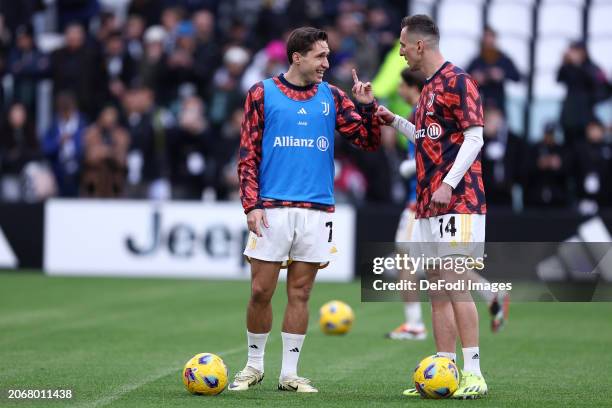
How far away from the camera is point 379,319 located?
14633 mm

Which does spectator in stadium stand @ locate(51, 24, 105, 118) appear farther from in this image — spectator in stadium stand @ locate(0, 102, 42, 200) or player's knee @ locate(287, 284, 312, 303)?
player's knee @ locate(287, 284, 312, 303)

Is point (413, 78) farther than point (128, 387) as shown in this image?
Yes

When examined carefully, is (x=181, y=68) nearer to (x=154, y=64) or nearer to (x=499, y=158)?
(x=154, y=64)

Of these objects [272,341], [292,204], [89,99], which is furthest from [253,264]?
[89,99]

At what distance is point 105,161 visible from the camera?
806 inches

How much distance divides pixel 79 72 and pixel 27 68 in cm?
110

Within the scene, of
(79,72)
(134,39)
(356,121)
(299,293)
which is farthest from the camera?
(134,39)

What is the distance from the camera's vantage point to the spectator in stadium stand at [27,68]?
73.1 feet

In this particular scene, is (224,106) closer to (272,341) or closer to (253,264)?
(272,341)

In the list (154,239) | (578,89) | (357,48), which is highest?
(357,48)

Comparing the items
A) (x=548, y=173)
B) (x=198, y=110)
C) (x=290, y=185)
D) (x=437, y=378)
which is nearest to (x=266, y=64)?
(x=198, y=110)

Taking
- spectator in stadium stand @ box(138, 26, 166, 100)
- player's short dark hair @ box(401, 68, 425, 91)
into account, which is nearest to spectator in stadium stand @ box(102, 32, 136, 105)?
spectator in stadium stand @ box(138, 26, 166, 100)

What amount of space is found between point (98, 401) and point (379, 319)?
6978 millimetres

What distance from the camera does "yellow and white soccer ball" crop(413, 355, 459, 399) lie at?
8.20 metres
